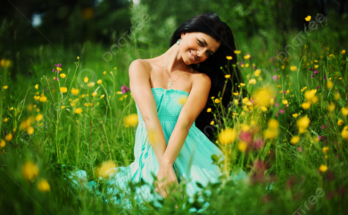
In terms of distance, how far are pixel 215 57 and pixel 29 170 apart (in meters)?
1.60

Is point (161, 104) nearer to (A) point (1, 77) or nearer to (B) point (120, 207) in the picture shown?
(B) point (120, 207)

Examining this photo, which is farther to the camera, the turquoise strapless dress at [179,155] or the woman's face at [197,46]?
the woman's face at [197,46]

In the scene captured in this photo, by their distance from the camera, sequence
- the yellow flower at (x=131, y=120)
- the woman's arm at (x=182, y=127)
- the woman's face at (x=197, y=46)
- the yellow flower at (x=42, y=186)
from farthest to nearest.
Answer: the woman's face at (x=197, y=46)
the woman's arm at (x=182, y=127)
the yellow flower at (x=131, y=120)
the yellow flower at (x=42, y=186)

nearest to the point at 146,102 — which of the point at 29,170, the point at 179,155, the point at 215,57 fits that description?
the point at 179,155

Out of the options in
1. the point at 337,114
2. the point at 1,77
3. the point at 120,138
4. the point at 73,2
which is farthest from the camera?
the point at 73,2

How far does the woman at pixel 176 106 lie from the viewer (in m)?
1.49

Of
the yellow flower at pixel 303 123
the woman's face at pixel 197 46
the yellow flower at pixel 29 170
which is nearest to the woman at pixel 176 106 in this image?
the woman's face at pixel 197 46

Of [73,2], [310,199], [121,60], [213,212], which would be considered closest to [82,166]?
[213,212]

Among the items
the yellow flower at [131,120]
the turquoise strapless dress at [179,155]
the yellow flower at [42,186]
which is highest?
the yellow flower at [131,120]

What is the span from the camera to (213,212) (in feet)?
3.52

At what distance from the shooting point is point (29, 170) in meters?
1.02

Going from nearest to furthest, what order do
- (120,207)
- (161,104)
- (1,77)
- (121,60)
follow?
(120,207), (161,104), (1,77), (121,60)

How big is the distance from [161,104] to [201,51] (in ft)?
1.62

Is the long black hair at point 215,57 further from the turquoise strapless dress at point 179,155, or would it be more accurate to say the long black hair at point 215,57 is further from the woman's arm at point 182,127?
the turquoise strapless dress at point 179,155
